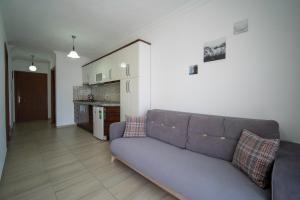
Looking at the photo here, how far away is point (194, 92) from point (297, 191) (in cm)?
164

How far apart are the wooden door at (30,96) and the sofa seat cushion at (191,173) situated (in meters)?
6.49

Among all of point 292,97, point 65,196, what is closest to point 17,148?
point 65,196

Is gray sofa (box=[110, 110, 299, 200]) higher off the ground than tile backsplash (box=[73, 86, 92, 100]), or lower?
lower

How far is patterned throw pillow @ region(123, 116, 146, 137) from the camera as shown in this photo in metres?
2.34

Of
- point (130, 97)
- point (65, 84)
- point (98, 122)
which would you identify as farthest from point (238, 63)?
point (65, 84)

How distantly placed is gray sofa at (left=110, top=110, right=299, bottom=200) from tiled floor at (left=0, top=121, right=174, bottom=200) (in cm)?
24

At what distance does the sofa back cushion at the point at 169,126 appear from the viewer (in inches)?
77.9

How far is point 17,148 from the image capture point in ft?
9.60

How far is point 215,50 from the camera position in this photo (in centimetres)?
204

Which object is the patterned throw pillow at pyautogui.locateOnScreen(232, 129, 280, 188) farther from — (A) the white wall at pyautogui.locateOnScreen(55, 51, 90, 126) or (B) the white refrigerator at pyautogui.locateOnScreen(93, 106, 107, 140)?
(A) the white wall at pyautogui.locateOnScreen(55, 51, 90, 126)

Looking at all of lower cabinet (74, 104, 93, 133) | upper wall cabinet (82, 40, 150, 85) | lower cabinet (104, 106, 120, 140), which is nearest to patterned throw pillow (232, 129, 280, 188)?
upper wall cabinet (82, 40, 150, 85)

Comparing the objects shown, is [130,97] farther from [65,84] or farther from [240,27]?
[65,84]

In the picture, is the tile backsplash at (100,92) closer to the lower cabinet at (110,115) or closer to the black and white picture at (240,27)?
the lower cabinet at (110,115)

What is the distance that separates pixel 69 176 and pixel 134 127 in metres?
1.12
